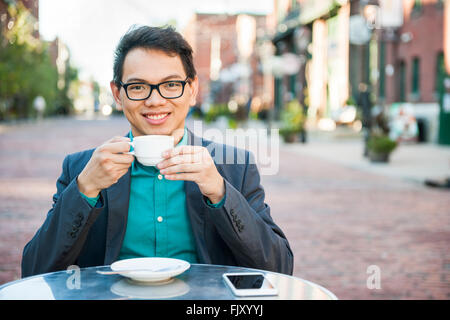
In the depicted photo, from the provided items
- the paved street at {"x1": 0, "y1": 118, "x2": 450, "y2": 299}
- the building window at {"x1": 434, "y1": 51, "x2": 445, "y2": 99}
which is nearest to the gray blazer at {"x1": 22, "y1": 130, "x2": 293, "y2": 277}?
the paved street at {"x1": 0, "y1": 118, "x2": 450, "y2": 299}

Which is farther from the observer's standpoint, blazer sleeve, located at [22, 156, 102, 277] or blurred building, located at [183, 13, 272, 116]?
blurred building, located at [183, 13, 272, 116]

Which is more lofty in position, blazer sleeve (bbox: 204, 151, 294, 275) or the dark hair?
the dark hair

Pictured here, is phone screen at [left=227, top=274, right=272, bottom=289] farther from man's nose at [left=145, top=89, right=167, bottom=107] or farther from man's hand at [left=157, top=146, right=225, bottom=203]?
man's nose at [left=145, top=89, right=167, bottom=107]

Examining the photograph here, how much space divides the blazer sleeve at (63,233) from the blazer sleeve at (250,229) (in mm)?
461

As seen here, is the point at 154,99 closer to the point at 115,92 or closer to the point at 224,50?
the point at 115,92

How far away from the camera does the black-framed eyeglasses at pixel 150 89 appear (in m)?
2.37

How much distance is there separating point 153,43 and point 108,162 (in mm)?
596

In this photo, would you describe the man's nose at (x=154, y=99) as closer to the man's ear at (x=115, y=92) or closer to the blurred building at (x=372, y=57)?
the man's ear at (x=115, y=92)

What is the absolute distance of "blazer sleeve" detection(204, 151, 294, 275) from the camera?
2.13m

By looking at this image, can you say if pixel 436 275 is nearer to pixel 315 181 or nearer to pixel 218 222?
pixel 218 222

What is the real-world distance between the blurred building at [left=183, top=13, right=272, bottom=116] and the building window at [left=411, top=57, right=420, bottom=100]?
27617 millimetres

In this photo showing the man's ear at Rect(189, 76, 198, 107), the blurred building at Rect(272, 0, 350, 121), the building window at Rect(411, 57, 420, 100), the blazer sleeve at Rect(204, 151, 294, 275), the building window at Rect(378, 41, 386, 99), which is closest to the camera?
the blazer sleeve at Rect(204, 151, 294, 275)

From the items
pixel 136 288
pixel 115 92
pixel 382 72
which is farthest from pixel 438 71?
pixel 136 288

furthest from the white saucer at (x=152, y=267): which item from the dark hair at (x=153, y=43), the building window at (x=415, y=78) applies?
the building window at (x=415, y=78)
